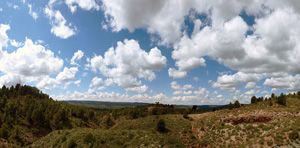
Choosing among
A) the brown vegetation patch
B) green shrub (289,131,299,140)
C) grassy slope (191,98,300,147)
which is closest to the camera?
green shrub (289,131,299,140)

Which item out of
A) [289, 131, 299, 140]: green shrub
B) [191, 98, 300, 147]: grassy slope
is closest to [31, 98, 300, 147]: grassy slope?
[191, 98, 300, 147]: grassy slope

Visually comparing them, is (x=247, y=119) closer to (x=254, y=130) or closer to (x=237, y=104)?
(x=254, y=130)

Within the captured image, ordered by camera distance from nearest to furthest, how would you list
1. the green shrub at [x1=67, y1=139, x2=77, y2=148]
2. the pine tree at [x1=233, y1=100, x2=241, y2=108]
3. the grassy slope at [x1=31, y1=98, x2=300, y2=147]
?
the grassy slope at [x1=31, y1=98, x2=300, y2=147] → the green shrub at [x1=67, y1=139, x2=77, y2=148] → the pine tree at [x1=233, y1=100, x2=241, y2=108]

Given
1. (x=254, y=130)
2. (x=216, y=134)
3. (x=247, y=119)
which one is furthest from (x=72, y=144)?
(x=247, y=119)

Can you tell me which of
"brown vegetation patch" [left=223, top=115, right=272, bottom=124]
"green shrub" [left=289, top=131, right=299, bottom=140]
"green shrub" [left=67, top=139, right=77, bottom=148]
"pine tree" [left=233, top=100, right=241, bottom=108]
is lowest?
"green shrub" [left=67, top=139, right=77, bottom=148]

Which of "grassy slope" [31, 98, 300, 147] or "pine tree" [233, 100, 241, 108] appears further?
"pine tree" [233, 100, 241, 108]

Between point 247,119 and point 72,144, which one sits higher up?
point 247,119

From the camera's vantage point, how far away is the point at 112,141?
2867 centimetres

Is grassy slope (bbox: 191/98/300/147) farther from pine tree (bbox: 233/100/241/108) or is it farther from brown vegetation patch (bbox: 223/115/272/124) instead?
pine tree (bbox: 233/100/241/108)

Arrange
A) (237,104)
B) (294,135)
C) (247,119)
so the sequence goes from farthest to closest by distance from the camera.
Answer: (237,104) < (247,119) < (294,135)

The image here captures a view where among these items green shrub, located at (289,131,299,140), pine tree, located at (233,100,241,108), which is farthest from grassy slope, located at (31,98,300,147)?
pine tree, located at (233,100,241,108)

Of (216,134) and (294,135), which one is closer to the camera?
(294,135)

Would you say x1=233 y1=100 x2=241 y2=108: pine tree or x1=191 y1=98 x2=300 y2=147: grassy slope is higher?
x1=233 y1=100 x2=241 y2=108: pine tree

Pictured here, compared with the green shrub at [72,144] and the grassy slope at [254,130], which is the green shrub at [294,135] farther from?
the green shrub at [72,144]
